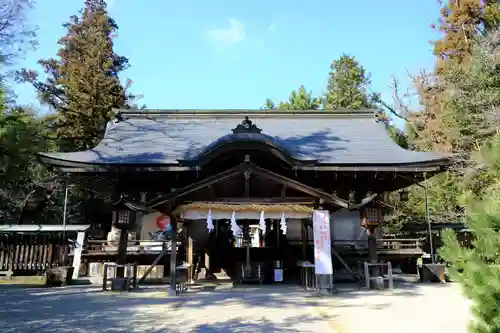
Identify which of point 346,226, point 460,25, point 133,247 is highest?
point 460,25

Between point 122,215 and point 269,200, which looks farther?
point 122,215

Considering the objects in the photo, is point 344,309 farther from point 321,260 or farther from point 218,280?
point 218,280

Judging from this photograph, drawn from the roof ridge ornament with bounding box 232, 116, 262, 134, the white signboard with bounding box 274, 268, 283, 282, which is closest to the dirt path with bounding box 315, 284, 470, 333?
the white signboard with bounding box 274, 268, 283, 282

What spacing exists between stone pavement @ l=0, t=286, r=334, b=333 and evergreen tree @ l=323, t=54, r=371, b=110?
88.5ft

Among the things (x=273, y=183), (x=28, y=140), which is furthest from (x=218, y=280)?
(x=28, y=140)

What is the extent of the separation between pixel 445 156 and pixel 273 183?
5473mm

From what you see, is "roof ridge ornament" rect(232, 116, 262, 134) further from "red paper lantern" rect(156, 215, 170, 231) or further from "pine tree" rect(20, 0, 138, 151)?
"pine tree" rect(20, 0, 138, 151)

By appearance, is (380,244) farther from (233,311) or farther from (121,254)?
(121,254)

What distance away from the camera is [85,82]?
2489 cm

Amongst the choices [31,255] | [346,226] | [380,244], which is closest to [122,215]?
[31,255]

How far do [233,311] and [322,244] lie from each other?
3.47m

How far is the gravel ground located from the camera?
6.43m

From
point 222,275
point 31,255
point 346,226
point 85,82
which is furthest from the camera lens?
point 85,82

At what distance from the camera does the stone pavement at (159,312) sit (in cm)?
643
